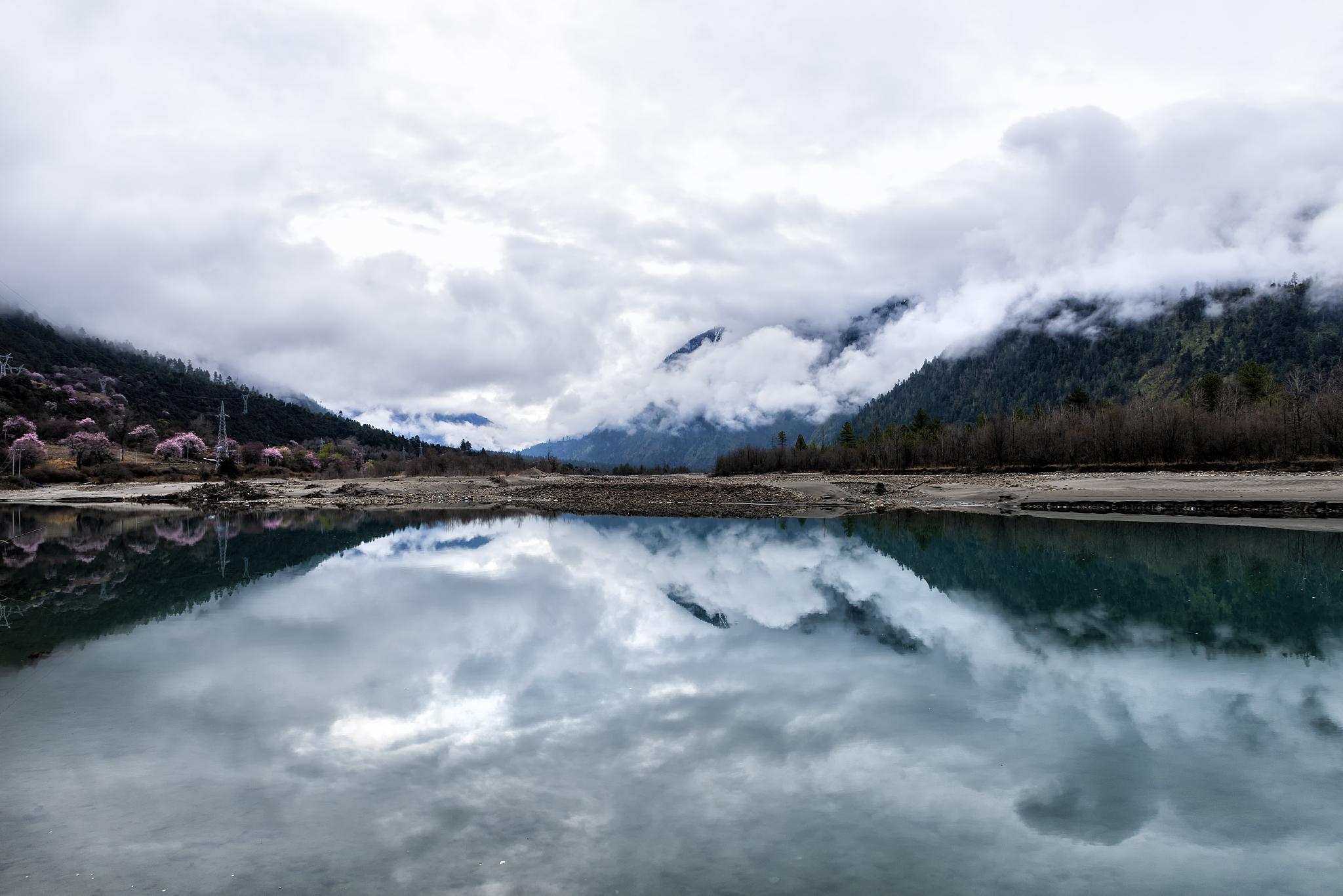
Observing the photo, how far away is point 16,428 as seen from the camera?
89.0 metres

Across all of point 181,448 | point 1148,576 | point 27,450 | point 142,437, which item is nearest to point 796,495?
point 1148,576

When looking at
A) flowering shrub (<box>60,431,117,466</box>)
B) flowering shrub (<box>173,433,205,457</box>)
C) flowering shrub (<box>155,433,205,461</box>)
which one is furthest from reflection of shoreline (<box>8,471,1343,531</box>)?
flowering shrub (<box>173,433,205,457</box>)

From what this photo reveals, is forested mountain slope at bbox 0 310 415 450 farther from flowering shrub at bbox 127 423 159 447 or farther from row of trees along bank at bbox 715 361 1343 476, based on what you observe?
row of trees along bank at bbox 715 361 1343 476

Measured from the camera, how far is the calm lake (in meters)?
5.31

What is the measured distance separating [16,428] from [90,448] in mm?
13662

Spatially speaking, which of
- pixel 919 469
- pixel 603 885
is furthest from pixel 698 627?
pixel 919 469

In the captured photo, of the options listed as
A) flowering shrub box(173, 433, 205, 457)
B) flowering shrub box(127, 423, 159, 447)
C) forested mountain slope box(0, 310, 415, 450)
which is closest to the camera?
flowering shrub box(173, 433, 205, 457)

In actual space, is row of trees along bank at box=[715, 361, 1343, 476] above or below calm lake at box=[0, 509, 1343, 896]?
above

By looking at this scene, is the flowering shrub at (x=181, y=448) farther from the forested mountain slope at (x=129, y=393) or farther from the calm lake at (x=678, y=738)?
the calm lake at (x=678, y=738)

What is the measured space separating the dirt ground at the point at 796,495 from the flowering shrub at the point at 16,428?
23.9m

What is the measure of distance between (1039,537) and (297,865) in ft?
92.3

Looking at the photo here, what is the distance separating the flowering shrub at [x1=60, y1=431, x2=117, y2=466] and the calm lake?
3337 inches

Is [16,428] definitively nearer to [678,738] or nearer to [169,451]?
[169,451]

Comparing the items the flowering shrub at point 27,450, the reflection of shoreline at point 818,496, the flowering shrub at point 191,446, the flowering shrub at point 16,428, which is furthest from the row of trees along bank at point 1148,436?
the flowering shrub at point 16,428
